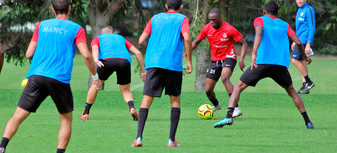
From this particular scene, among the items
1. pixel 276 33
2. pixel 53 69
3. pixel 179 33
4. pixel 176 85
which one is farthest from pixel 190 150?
pixel 276 33

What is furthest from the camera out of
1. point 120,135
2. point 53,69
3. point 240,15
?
point 240,15

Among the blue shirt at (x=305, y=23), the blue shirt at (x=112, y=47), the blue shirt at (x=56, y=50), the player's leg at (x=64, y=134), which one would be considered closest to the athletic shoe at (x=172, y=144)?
the player's leg at (x=64, y=134)

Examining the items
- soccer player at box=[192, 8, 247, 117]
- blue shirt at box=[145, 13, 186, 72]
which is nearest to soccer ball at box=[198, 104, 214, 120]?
soccer player at box=[192, 8, 247, 117]

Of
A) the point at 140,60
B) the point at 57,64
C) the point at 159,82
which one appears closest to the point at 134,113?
the point at 140,60

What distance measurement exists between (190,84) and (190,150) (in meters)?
22.3

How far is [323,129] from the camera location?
9547 millimetres

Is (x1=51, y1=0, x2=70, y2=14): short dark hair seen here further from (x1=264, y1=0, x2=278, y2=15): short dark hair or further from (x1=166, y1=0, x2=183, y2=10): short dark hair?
(x1=264, y1=0, x2=278, y2=15): short dark hair

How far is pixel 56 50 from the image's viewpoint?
639 cm

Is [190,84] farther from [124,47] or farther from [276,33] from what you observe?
[276,33]

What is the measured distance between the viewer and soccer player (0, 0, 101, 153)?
251 inches

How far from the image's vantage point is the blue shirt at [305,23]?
14.6 meters

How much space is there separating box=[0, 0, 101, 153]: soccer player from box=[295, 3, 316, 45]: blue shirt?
914 cm

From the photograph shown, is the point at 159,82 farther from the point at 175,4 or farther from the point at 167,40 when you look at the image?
the point at 175,4

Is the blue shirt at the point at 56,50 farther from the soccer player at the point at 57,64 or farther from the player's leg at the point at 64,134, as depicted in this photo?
the player's leg at the point at 64,134
